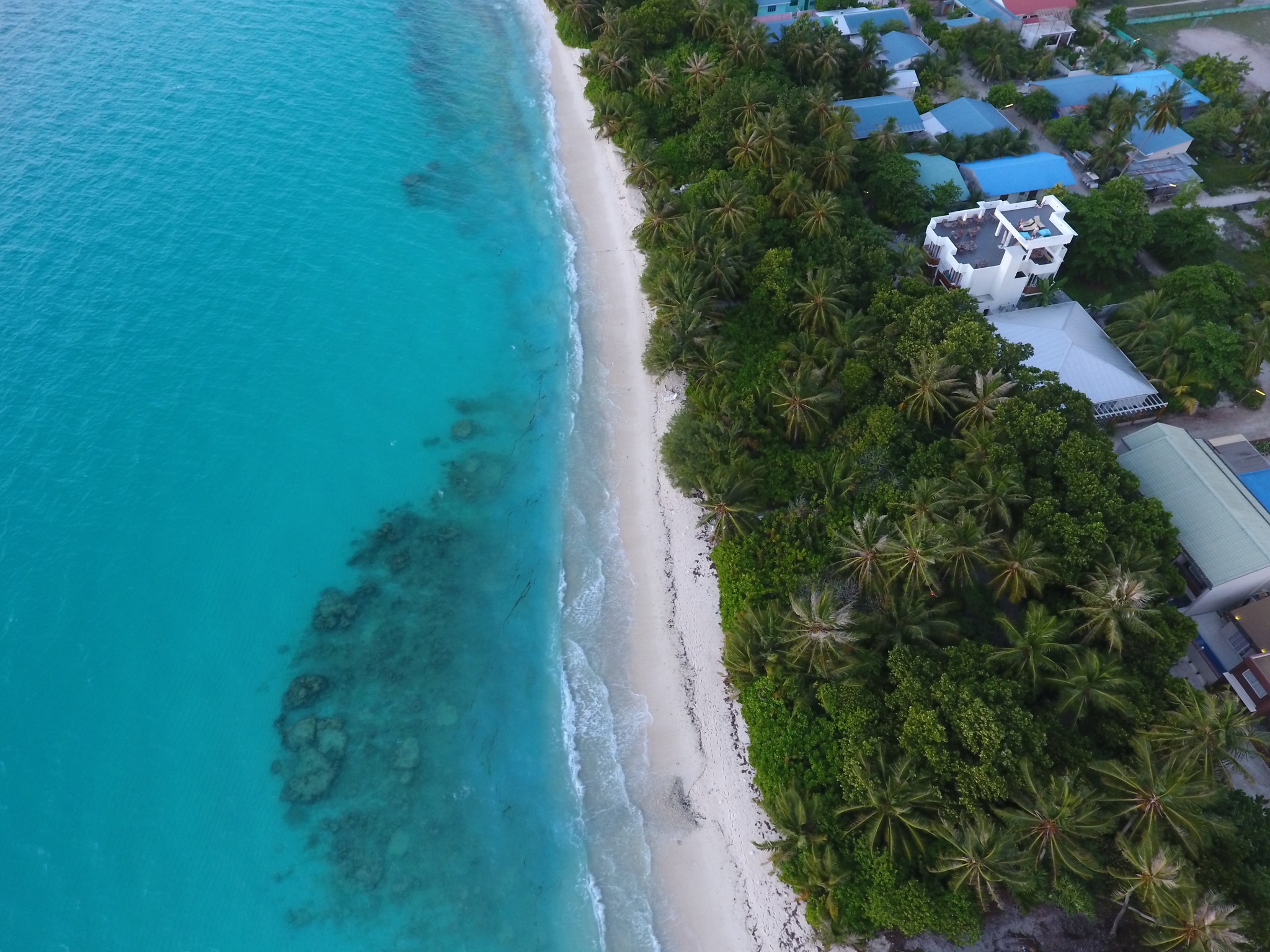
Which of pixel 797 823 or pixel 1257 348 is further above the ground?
pixel 1257 348

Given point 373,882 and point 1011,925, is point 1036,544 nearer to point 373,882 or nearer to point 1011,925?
point 1011,925

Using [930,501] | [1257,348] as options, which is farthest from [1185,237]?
[930,501]

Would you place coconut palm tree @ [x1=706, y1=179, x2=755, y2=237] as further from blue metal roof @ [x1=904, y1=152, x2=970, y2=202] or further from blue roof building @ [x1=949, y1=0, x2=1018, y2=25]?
blue roof building @ [x1=949, y1=0, x2=1018, y2=25]

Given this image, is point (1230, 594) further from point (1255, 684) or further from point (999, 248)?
point (999, 248)

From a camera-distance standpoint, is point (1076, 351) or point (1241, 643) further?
point (1076, 351)

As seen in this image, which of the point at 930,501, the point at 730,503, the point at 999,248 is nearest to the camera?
the point at 930,501

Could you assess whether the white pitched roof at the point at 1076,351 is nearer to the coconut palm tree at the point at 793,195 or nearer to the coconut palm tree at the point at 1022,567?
the coconut palm tree at the point at 793,195

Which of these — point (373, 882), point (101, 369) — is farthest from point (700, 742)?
point (101, 369)
